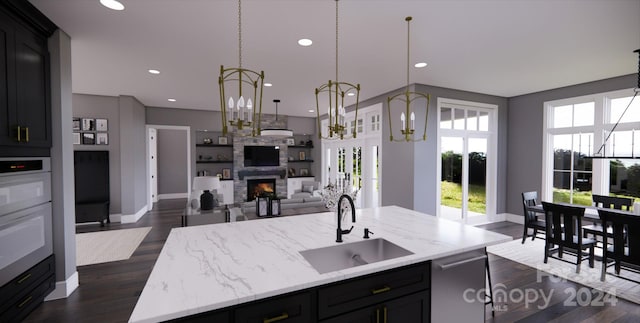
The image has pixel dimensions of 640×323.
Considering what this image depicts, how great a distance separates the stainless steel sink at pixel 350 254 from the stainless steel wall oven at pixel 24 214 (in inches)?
96.3

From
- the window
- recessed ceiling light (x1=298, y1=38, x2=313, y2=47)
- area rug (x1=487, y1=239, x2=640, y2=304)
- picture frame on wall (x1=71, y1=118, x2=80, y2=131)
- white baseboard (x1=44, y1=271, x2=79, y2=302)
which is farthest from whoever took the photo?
picture frame on wall (x1=71, y1=118, x2=80, y2=131)

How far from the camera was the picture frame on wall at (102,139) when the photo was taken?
5.55 metres

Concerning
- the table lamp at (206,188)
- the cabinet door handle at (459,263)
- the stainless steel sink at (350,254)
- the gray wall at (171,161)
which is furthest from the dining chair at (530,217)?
the gray wall at (171,161)

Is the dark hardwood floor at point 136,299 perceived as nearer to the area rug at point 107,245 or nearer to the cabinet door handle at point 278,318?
the area rug at point 107,245

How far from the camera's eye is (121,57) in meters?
3.53

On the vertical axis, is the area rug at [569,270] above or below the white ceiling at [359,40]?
below

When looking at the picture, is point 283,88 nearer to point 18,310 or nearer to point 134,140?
point 134,140

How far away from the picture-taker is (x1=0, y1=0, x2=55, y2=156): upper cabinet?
2109 mm

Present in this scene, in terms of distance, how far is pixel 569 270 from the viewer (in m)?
3.35

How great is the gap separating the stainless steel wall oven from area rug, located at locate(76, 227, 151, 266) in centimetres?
127

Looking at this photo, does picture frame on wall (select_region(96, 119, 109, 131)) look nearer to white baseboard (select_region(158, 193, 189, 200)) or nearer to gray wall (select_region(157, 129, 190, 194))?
gray wall (select_region(157, 129, 190, 194))

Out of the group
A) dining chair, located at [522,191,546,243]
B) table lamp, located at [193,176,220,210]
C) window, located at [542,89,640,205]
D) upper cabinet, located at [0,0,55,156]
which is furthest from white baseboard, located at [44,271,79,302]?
window, located at [542,89,640,205]

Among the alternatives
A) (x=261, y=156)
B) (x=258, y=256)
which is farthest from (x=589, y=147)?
(x=261, y=156)

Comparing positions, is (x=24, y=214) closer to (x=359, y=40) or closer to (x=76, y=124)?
(x=359, y=40)
